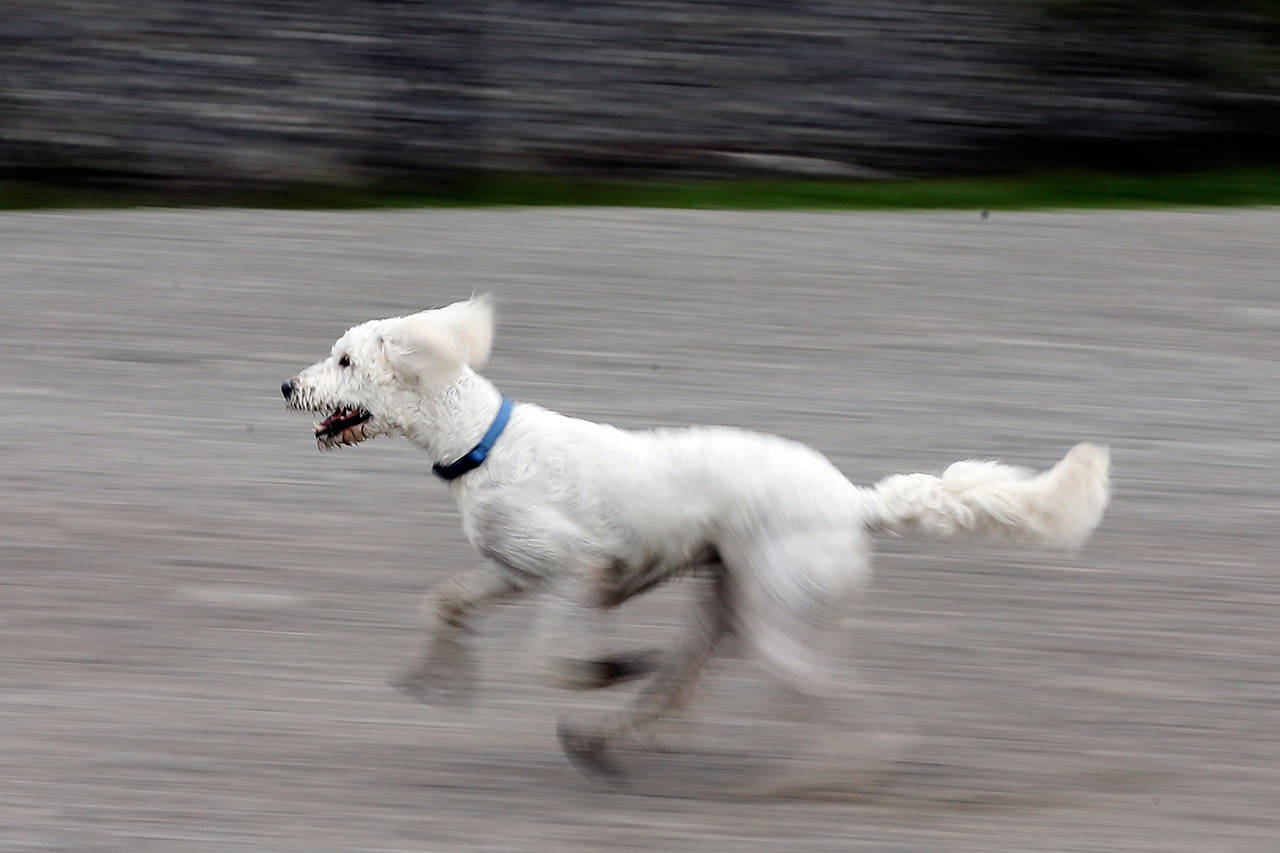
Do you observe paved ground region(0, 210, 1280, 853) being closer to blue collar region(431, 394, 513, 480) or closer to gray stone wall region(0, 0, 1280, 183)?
blue collar region(431, 394, 513, 480)

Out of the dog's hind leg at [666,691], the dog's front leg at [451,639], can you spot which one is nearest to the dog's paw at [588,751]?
the dog's hind leg at [666,691]

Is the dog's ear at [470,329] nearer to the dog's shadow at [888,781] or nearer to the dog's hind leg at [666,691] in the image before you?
the dog's hind leg at [666,691]

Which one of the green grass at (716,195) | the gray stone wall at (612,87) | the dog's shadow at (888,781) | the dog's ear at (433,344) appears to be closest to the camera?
the dog's shadow at (888,781)

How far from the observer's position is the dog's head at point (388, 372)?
5031mm

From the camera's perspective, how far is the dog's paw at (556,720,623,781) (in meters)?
4.97

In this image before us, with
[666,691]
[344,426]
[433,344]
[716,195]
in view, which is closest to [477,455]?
[433,344]

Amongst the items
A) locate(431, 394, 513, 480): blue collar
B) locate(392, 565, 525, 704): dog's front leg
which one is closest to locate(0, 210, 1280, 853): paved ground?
locate(392, 565, 525, 704): dog's front leg

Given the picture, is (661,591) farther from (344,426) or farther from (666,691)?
(344,426)

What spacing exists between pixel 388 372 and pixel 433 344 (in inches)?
6.8

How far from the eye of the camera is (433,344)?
500cm

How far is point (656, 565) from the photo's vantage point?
16.3ft

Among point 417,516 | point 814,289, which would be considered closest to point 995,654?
point 417,516

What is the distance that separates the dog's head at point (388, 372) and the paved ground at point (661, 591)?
927 millimetres

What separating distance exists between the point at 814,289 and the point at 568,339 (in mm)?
1843
